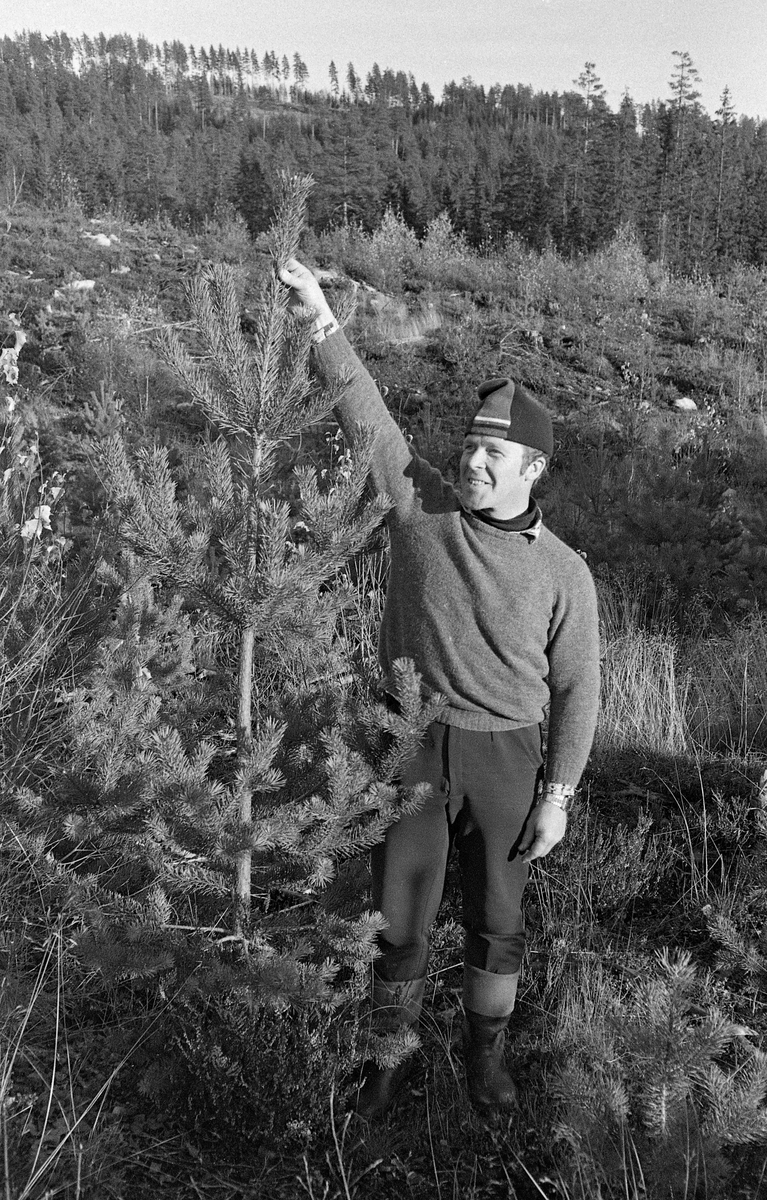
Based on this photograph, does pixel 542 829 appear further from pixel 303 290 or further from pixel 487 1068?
pixel 303 290

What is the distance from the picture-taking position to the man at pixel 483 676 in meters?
2.29

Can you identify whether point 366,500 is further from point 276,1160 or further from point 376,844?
point 276,1160

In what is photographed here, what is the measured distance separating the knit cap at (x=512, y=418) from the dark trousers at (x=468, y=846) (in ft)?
2.43

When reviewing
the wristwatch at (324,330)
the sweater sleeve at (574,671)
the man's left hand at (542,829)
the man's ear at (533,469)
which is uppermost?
the wristwatch at (324,330)

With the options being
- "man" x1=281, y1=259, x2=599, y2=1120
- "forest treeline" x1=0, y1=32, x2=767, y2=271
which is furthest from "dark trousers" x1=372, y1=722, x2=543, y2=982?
"forest treeline" x1=0, y1=32, x2=767, y2=271

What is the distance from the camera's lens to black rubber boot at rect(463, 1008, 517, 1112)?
241cm

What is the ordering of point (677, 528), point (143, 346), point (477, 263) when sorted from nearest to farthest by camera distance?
1. point (677, 528)
2. point (143, 346)
3. point (477, 263)

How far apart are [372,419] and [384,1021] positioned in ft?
5.18

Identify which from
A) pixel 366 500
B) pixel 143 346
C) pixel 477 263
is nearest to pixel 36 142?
pixel 477 263

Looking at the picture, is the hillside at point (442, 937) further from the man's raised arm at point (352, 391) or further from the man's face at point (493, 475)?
the man's face at point (493, 475)

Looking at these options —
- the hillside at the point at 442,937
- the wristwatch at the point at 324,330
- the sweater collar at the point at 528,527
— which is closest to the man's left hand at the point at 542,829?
the hillside at the point at 442,937

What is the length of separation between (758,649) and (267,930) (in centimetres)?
339

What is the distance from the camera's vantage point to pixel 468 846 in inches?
93.4

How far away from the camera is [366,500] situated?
2525mm
